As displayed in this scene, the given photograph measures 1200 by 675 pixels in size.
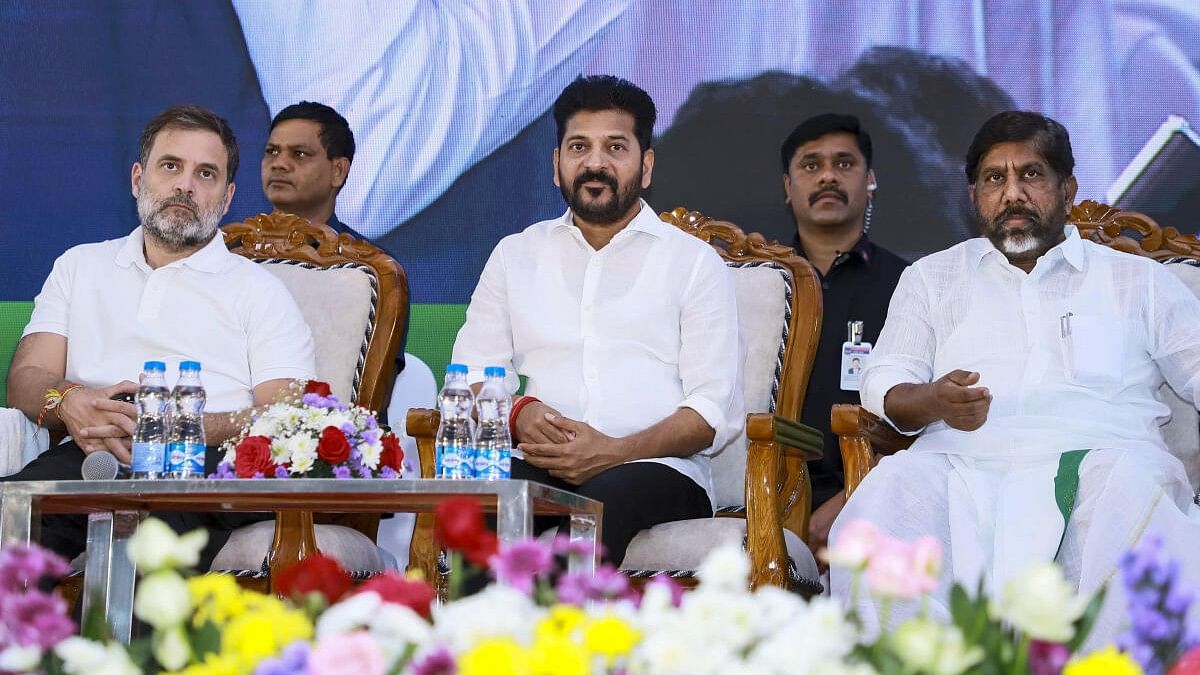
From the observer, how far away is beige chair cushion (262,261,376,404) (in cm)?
368

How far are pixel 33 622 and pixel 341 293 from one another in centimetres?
268

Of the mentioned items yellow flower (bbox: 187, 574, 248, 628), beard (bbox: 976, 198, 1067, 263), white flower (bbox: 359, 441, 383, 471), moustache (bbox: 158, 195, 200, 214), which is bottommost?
yellow flower (bbox: 187, 574, 248, 628)

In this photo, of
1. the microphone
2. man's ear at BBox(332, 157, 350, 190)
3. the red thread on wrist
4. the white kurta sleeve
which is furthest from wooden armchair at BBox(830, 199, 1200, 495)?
man's ear at BBox(332, 157, 350, 190)

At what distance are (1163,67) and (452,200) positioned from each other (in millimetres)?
2170

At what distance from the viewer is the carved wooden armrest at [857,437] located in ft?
10.3

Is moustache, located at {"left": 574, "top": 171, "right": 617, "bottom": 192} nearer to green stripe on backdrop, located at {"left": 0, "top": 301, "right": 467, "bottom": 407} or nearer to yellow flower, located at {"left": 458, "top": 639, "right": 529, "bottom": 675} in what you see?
green stripe on backdrop, located at {"left": 0, "top": 301, "right": 467, "bottom": 407}

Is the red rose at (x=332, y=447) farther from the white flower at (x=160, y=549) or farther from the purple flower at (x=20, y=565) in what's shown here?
the white flower at (x=160, y=549)

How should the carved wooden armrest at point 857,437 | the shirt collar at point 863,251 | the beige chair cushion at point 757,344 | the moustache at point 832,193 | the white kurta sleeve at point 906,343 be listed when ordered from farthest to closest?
1. the moustache at point 832,193
2. the shirt collar at point 863,251
3. the beige chair cushion at point 757,344
4. the white kurta sleeve at point 906,343
5. the carved wooden armrest at point 857,437

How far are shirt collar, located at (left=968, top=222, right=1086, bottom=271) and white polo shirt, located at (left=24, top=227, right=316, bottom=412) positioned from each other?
1569 millimetres

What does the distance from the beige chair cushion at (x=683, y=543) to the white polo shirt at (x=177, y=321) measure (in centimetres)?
93

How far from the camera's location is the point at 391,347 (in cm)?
366

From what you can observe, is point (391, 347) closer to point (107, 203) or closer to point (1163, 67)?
point (107, 203)

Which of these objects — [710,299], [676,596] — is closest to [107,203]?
[710,299]

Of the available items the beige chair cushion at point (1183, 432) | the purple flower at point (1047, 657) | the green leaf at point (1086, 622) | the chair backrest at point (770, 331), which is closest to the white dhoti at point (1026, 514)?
the beige chair cushion at point (1183, 432)
